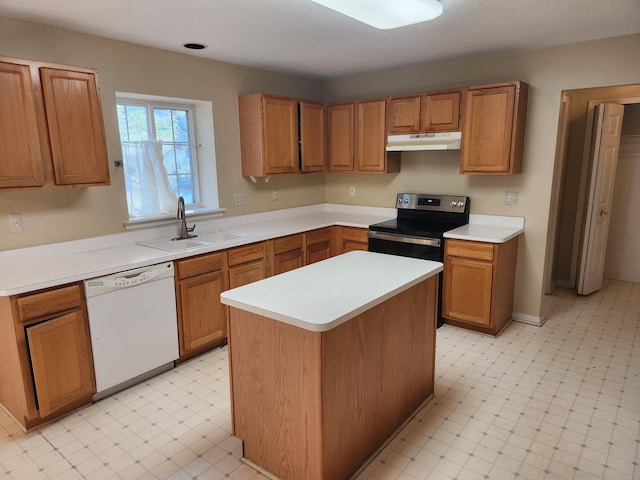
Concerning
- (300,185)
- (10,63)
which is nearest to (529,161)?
(300,185)

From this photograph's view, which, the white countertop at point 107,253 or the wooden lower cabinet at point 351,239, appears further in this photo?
the wooden lower cabinet at point 351,239

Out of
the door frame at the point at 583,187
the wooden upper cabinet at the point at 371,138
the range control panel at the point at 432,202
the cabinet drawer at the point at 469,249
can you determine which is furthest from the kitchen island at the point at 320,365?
the door frame at the point at 583,187

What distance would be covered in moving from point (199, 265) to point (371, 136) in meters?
2.21

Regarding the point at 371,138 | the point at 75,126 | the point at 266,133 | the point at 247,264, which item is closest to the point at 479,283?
the point at 371,138

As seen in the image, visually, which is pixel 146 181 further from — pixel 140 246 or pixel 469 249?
pixel 469 249

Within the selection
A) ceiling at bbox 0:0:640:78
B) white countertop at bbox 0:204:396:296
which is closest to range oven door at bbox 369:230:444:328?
white countertop at bbox 0:204:396:296

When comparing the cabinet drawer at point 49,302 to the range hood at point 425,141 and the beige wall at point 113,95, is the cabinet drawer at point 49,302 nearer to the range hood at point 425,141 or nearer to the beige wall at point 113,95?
the beige wall at point 113,95

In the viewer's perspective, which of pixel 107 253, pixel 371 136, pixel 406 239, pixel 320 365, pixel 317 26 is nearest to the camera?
pixel 320 365

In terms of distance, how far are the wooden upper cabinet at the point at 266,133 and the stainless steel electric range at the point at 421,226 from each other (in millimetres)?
1121

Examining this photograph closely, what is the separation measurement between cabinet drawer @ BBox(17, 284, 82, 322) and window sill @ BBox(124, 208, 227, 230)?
0.92m

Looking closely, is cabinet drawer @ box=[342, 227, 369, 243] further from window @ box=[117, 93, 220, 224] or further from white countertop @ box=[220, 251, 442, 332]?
white countertop @ box=[220, 251, 442, 332]

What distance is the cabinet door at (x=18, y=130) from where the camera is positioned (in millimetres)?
2295

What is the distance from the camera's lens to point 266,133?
3.86 m

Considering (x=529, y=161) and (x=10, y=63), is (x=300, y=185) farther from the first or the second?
(x=10, y=63)
